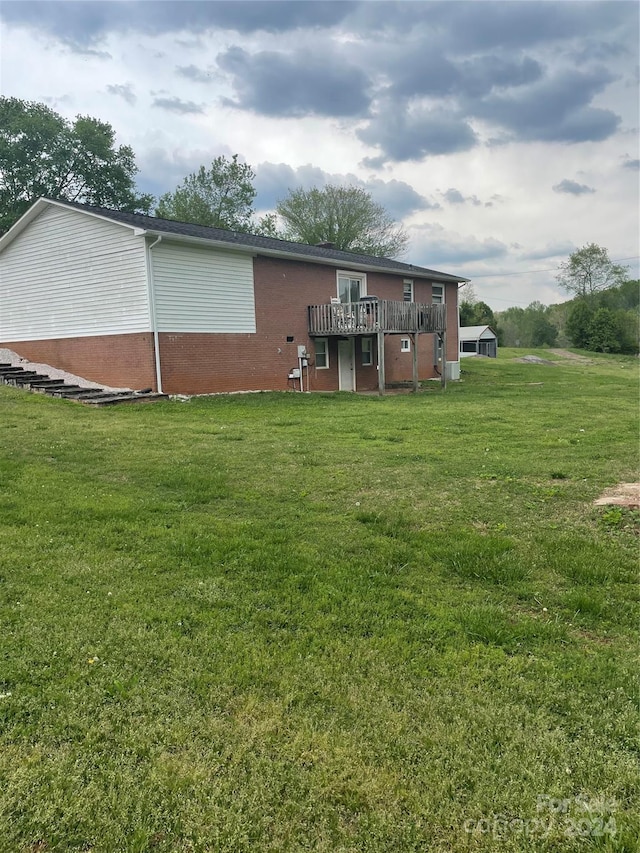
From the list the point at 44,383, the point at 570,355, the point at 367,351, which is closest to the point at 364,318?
the point at 367,351

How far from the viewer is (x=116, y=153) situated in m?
34.9

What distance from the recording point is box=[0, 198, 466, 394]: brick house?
48.6 feet

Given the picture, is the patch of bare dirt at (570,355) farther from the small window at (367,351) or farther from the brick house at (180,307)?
the small window at (367,351)

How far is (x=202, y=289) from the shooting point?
15.7 metres

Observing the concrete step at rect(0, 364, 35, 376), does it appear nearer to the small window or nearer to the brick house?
the brick house

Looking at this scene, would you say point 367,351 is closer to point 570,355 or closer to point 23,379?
point 23,379

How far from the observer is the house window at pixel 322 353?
1989cm

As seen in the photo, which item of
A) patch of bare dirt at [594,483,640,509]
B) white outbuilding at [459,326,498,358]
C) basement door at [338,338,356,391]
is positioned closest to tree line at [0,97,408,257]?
white outbuilding at [459,326,498,358]

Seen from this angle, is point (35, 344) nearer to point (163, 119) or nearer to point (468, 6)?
point (163, 119)

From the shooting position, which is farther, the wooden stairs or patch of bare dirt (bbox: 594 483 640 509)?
the wooden stairs

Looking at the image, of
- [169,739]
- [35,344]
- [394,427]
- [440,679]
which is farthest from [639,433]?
[35,344]

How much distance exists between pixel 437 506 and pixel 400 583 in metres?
1.85

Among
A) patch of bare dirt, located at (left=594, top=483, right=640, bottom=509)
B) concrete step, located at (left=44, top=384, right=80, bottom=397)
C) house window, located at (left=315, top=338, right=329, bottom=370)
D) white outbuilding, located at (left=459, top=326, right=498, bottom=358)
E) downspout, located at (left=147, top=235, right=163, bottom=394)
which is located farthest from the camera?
white outbuilding, located at (left=459, top=326, right=498, bottom=358)

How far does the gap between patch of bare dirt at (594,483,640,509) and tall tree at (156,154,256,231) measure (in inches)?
1591
